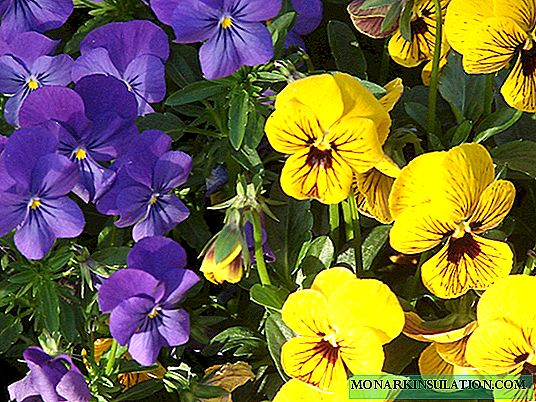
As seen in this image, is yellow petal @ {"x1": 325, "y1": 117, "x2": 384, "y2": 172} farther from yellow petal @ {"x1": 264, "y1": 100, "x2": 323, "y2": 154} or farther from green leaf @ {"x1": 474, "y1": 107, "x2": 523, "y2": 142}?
green leaf @ {"x1": 474, "y1": 107, "x2": 523, "y2": 142}

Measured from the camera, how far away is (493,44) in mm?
1009

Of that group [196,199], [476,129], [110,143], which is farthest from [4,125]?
[476,129]

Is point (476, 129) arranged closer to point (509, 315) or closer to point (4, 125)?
point (509, 315)

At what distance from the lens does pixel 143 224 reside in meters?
1.13

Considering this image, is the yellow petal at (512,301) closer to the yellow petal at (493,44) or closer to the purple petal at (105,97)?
the yellow petal at (493,44)

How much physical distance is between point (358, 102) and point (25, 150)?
13.9 inches

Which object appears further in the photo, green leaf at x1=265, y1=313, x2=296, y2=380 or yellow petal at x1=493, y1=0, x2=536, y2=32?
green leaf at x1=265, y1=313, x2=296, y2=380

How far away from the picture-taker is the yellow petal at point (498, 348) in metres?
0.95

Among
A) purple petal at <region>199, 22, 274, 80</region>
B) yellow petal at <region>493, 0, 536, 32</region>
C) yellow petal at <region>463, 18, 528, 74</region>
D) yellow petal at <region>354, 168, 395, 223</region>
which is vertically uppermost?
yellow petal at <region>493, 0, 536, 32</region>

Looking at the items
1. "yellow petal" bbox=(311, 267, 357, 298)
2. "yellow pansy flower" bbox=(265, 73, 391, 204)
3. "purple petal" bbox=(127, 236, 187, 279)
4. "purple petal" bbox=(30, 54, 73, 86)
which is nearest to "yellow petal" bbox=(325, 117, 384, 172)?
"yellow pansy flower" bbox=(265, 73, 391, 204)

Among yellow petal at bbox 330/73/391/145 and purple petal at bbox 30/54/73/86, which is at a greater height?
yellow petal at bbox 330/73/391/145

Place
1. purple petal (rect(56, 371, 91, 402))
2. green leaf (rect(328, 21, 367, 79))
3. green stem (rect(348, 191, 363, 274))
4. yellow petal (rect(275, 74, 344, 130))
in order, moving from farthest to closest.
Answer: green leaf (rect(328, 21, 367, 79)) → green stem (rect(348, 191, 363, 274)) → purple petal (rect(56, 371, 91, 402)) → yellow petal (rect(275, 74, 344, 130))

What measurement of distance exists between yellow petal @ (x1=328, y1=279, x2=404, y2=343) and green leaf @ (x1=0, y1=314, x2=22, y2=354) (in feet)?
1.37

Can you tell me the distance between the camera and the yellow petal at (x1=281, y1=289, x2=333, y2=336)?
3.21 feet
